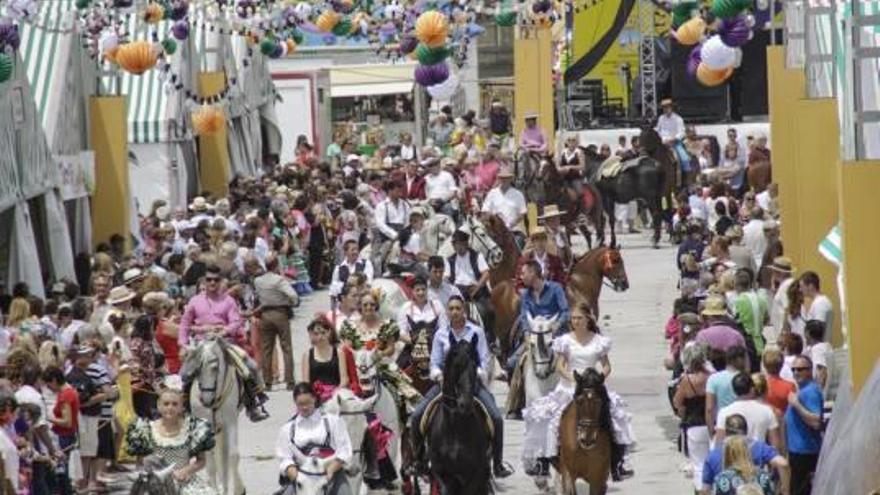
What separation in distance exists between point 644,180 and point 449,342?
2182cm

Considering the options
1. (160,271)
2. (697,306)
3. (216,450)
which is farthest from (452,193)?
(216,450)

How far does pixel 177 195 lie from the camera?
1752 inches

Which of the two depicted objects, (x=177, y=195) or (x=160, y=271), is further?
(x=177, y=195)

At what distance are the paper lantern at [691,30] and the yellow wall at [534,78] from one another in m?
13.3

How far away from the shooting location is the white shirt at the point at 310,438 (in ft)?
68.4

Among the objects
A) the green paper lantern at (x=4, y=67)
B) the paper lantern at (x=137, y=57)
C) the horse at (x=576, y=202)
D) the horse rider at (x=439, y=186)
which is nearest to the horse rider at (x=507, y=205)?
the horse rider at (x=439, y=186)

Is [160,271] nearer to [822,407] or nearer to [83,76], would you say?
[83,76]

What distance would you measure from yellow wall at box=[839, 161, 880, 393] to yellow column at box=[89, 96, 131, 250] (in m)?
18.9

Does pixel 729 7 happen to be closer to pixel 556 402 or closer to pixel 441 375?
pixel 556 402

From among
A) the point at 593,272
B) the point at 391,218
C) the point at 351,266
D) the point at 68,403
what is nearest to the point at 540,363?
the point at 68,403

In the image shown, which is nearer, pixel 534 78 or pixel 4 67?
pixel 4 67

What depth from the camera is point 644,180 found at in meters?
44.9

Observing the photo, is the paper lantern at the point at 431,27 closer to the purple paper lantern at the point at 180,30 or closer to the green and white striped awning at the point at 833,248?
the purple paper lantern at the point at 180,30

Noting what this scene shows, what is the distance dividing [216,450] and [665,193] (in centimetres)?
2254
